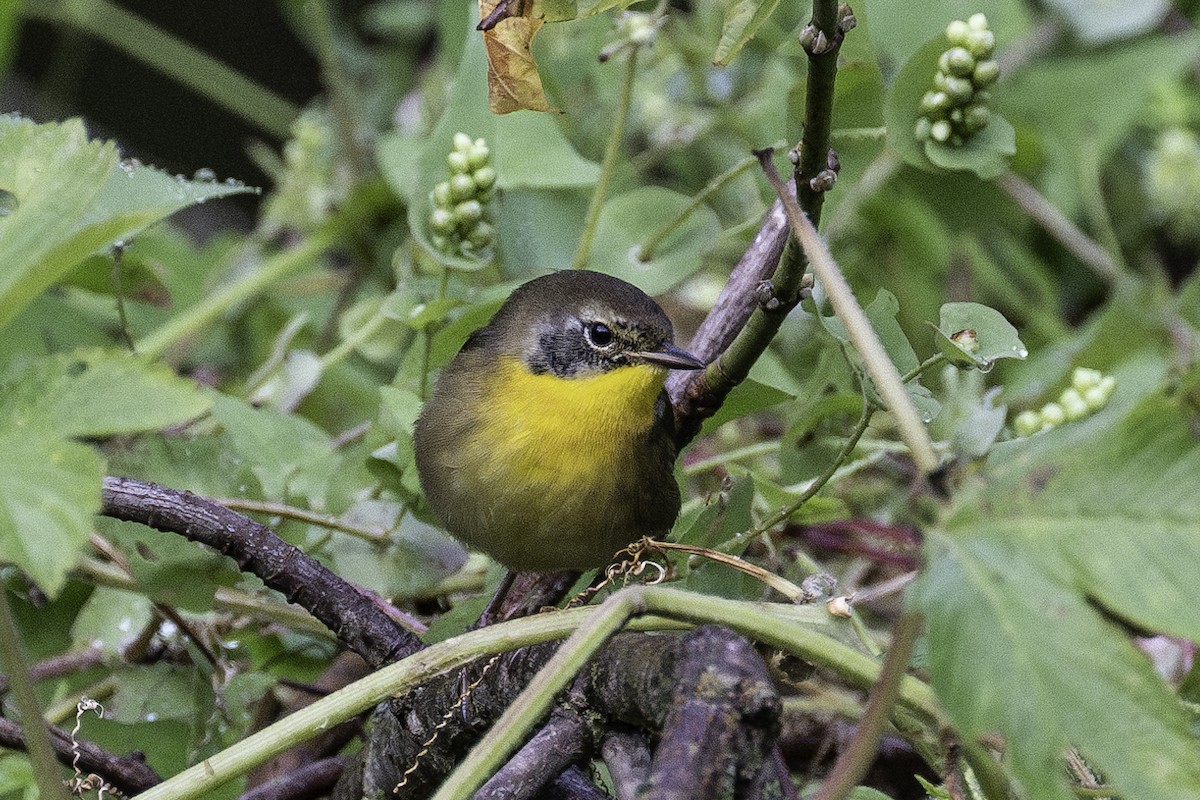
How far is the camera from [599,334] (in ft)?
6.78

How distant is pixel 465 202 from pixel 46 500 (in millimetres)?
1087

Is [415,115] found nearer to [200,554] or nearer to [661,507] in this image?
[661,507]

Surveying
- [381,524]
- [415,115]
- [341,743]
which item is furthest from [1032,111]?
[341,743]

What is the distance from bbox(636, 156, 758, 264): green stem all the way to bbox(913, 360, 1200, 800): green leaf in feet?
3.14

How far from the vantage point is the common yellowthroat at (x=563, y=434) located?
1841 millimetres

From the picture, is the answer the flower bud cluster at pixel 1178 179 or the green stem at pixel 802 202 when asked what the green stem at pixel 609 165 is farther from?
the flower bud cluster at pixel 1178 179

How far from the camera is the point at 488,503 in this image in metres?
1.85

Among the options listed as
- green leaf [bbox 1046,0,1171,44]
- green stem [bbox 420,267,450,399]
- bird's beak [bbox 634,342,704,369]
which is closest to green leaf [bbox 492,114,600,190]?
green stem [bbox 420,267,450,399]

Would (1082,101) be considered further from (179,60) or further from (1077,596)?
(1077,596)

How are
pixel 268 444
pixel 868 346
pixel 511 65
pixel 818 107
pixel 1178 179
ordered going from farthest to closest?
pixel 1178 179, pixel 268 444, pixel 511 65, pixel 818 107, pixel 868 346

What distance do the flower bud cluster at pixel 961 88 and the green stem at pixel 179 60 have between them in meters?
2.61

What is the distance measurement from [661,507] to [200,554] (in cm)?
64

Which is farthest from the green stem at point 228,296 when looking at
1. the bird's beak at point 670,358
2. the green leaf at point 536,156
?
the bird's beak at point 670,358

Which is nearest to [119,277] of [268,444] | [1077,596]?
[268,444]
